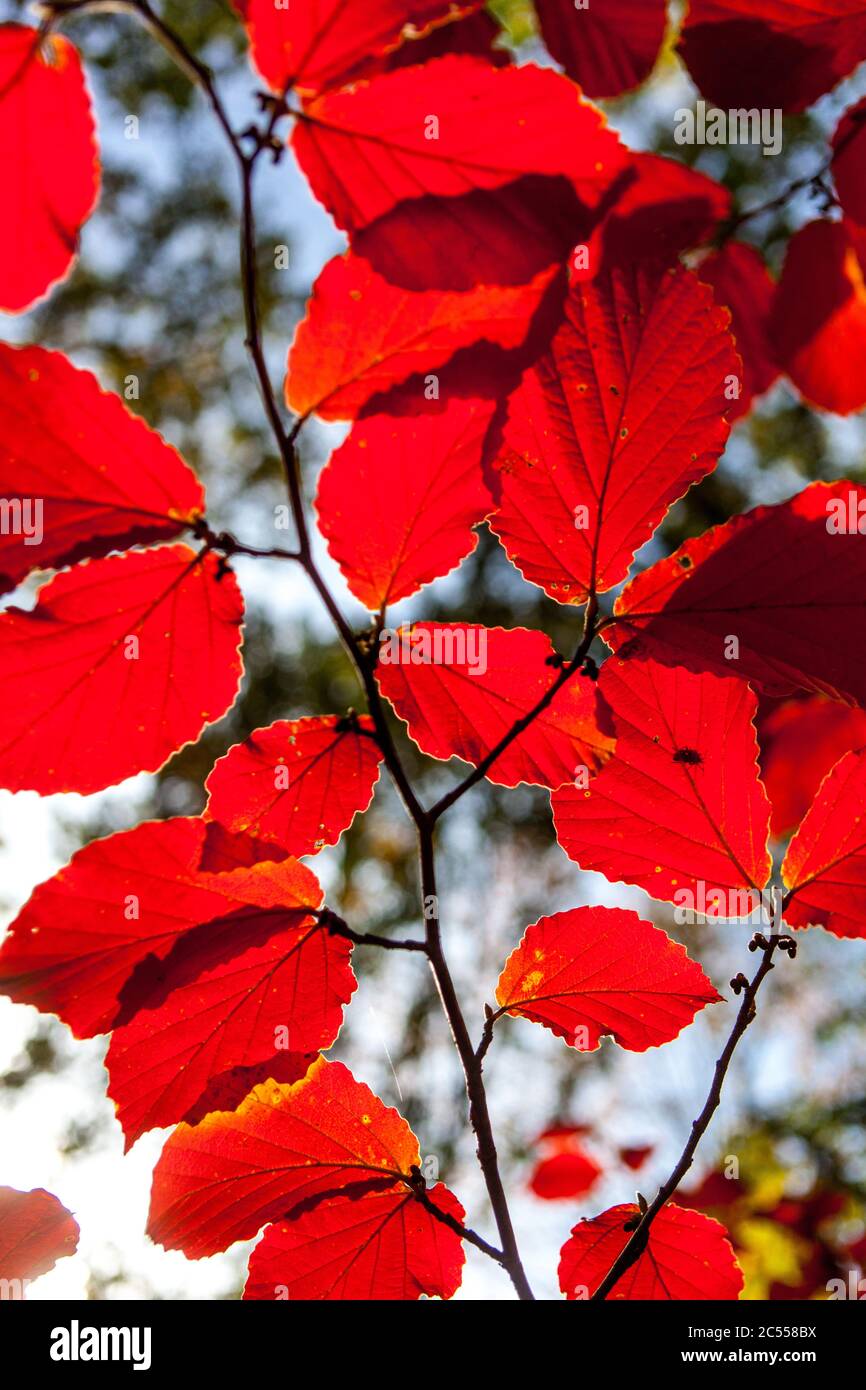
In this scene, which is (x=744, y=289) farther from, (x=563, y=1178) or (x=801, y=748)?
(x=563, y=1178)

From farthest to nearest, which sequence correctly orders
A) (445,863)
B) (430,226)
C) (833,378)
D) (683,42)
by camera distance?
1. (445,863)
2. (833,378)
3. (683,42)
4. (430,226)

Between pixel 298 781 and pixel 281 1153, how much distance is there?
0.20 meters

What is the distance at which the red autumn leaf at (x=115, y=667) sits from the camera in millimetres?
465

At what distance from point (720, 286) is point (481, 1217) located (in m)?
4.10

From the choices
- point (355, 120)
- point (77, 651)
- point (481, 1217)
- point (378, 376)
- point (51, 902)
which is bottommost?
point (481, 1217)

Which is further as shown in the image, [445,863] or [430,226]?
[445,863]

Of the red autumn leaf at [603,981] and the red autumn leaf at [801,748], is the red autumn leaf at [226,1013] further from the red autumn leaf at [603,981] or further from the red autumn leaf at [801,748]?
the red autumn leaf at [801,748]

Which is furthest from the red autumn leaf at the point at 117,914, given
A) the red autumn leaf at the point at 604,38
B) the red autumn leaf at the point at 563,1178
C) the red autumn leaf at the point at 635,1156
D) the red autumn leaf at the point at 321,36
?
the red autumn leaf at the point at 635,1156

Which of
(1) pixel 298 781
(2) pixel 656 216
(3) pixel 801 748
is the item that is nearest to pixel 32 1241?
(1) pixel 298 781

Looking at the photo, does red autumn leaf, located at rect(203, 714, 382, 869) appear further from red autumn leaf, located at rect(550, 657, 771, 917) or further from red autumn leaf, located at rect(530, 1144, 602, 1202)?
red autumn leaf, located at rect(530, 1144, 602, 1202)

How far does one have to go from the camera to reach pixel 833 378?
2.71 ft

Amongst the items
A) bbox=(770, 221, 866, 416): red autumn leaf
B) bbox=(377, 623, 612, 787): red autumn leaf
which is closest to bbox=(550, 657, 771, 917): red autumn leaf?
Answer: bbox=(377, 623, 612, 787): red autumn leaf
